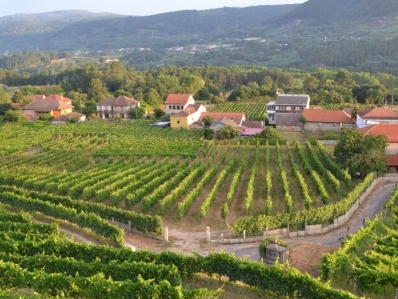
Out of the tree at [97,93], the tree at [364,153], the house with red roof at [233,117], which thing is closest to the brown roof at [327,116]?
the house with red roof at [233,117]

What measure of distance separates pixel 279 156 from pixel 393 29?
182m

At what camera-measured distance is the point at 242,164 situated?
43.0 m

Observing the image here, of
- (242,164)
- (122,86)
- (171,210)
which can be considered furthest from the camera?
(122,86)

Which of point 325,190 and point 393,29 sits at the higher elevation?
point 393,29

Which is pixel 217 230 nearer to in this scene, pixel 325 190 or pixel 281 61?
pixel 325 190

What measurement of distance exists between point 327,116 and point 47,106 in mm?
49572

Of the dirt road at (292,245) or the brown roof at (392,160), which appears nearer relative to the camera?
the dirt road at (292,245)

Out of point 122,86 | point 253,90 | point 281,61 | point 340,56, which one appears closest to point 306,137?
point 253,90

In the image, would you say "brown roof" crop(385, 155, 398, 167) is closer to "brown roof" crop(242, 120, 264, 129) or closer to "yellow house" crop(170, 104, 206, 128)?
"brown roof" crop(242, 120, 264, 129)

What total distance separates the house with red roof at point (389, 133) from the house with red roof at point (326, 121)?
11.7m

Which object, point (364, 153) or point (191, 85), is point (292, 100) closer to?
point (364, 153)

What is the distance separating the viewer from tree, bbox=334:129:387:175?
3859cm

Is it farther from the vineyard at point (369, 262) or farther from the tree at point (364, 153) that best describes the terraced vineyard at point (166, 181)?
the vineyard at point (369, 262)

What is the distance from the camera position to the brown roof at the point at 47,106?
79113 mm
